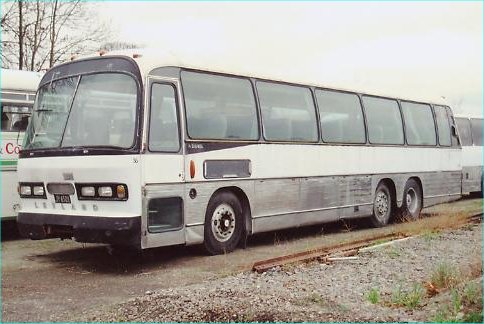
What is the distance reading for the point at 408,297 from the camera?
20.5 feet

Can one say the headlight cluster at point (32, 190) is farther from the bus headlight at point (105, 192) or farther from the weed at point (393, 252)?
the weed at point (393, 252)

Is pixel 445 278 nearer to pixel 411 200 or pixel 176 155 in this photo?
pixel 176 155

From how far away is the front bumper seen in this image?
8383mm

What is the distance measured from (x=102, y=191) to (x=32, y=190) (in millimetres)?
1508

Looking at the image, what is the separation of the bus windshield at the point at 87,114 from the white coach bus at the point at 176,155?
0.02m

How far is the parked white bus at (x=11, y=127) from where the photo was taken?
12070mm

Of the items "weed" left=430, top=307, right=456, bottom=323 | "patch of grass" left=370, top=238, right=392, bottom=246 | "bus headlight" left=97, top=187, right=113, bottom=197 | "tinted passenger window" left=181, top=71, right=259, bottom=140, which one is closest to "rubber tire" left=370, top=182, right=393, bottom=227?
"patch of grass" left=370, top=238, right=392, bottom=246

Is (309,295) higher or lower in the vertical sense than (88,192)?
lower

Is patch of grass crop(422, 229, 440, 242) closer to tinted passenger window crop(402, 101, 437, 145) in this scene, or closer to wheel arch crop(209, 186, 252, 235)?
wheel arch crop(209, 186, 252, 235)

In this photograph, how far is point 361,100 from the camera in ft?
46.1

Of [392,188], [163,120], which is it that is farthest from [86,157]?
[392,188]

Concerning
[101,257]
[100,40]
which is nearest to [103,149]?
[101,257]

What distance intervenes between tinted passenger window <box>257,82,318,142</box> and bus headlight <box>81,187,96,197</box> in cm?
341

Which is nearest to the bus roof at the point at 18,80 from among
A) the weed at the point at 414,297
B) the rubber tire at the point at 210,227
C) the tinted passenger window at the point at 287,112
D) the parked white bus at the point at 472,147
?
the tinted passenger window at the point at 287,112
